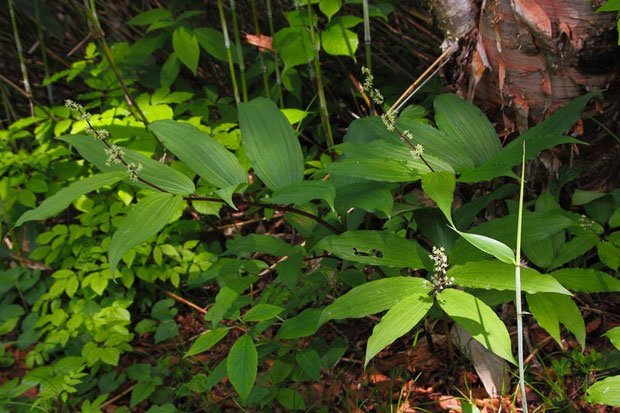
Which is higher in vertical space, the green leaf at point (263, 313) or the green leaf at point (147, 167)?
the green leaf at point (147, 167)

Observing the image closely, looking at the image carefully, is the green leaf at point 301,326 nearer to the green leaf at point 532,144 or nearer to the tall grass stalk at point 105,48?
the green leaf at point 532,144

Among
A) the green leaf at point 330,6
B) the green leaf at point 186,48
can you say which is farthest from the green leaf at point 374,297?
the green leaf at point 186,48

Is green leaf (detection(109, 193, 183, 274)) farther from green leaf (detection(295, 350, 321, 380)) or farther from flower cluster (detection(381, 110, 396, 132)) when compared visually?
green leaf (detection(295, 350, 321, 380))

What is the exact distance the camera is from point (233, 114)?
86.7 inches

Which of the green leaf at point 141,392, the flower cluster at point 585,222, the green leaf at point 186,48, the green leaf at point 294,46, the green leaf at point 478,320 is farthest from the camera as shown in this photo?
the green leaf at point 186,48

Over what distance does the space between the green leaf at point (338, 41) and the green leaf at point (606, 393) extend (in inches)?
46.1

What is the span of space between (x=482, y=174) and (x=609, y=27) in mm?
608

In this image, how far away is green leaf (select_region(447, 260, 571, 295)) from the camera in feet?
3.11

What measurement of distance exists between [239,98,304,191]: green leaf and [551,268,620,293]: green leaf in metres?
0.62

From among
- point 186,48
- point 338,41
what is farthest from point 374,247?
point 186,48

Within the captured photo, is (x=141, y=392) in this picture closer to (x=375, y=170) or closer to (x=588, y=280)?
(x=375, y=170)

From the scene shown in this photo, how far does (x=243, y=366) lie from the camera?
113cm

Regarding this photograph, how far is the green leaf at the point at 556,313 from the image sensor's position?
3.60 feet

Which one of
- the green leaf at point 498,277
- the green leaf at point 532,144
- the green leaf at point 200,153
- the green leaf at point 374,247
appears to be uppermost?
the green leaf at point 200,153
